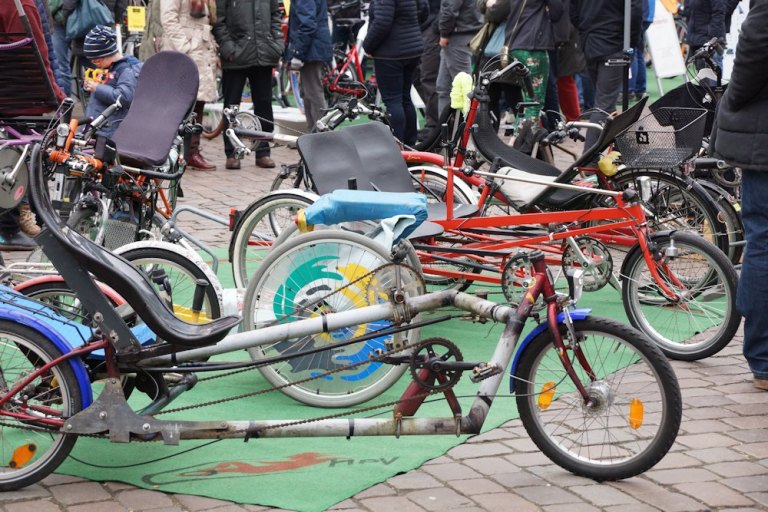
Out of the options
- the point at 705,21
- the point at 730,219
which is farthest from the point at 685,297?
the point at 705,21

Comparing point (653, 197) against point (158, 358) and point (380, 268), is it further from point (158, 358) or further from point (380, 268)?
point (158, 358)

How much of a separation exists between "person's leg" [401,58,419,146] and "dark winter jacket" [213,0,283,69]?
134cm

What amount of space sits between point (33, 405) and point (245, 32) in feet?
23.2

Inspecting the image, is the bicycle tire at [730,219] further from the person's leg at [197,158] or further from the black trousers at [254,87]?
the person's leg at [197,158]

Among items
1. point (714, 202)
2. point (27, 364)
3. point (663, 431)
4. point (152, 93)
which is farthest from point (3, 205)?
point (714, 202)

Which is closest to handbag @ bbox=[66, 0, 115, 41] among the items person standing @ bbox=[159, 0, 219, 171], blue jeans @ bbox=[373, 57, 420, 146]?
person standing @ bbox=[159, 0, 219, 171]

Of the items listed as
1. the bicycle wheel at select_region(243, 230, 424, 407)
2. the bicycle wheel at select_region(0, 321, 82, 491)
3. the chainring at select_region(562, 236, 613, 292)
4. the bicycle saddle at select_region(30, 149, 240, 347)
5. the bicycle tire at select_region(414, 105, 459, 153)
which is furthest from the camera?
the bicycle tire at select_region(414, 105, 459, 153)

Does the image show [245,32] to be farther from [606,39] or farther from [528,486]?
[528,486]

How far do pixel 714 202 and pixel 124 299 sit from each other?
13.7ft

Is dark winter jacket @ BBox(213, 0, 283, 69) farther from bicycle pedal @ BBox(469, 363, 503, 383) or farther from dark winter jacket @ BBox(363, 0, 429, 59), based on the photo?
bicycle pedal @ BBox(469, 363, 503, 383)

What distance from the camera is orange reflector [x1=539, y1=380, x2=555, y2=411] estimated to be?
13.9 feet

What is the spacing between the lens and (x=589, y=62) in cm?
1025

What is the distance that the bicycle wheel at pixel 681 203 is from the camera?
714cm

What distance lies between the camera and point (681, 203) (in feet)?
24.3
